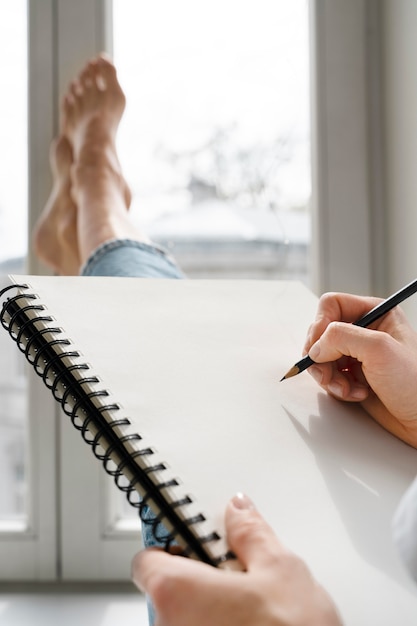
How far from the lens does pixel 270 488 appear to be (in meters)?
0.43

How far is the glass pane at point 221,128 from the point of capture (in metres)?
0.95

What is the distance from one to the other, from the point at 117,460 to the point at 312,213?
59cm

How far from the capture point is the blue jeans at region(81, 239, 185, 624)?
2.57ft

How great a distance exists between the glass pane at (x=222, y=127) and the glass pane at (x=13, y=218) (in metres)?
0.15

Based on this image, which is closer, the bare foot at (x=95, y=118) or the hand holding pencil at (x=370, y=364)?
the hand holding pencil at (x=370, y=364)

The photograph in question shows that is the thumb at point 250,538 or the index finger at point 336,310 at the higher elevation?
the index finger at point 336,310

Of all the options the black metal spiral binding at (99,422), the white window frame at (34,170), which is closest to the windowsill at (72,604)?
the white window frame at (34,170)

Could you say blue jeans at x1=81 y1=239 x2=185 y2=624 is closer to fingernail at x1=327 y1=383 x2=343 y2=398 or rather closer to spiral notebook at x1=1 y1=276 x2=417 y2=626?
spiral notebook at x1=1 y1=276 x2=417 y2=626

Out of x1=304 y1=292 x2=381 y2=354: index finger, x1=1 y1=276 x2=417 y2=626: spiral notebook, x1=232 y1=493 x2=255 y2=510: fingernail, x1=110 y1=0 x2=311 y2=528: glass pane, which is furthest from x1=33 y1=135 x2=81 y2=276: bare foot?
x1=232 y1=493 x2=255 y2=510: fingernail

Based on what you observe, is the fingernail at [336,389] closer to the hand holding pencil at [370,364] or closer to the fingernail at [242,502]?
the hand holding pencil at [370,364]

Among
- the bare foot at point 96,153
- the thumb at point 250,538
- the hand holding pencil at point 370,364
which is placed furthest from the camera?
the bare foot at point 96,153

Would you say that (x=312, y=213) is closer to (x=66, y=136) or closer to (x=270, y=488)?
(x=66, y=136)

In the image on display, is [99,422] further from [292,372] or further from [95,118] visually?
[95,118]

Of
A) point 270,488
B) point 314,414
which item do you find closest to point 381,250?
point 314,414
